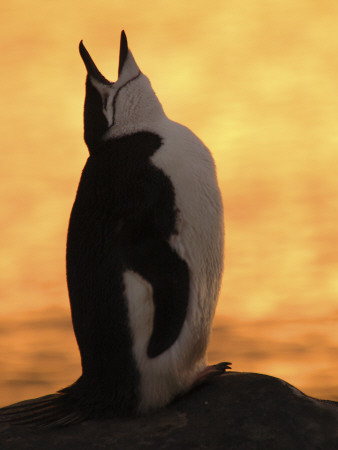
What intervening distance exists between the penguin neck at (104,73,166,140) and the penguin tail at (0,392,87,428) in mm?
1118

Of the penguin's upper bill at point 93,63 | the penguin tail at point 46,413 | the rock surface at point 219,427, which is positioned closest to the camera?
the rock surface at point 219,427

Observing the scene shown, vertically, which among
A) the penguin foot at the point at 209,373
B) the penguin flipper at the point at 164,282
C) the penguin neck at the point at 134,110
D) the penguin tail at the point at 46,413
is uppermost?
the penguin neck at the point at 134,110

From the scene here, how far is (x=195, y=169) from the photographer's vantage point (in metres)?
3.74

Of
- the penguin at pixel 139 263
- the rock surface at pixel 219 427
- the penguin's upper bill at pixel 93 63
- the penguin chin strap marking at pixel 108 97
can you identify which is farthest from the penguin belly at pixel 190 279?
the penguin's upper bill at pixel 93 63

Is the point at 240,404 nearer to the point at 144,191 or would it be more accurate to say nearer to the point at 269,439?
the point at 269,439

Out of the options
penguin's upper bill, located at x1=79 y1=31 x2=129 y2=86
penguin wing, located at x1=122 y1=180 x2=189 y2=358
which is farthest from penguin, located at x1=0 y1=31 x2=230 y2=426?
penguin's upper bill, located at x1=79 y1=31 x2=129 y2=86

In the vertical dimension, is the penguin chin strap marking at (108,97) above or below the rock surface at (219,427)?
above

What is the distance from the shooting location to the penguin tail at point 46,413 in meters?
3.81

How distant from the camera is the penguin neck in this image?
382 centimetres

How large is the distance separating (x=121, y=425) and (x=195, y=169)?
1.06 metres

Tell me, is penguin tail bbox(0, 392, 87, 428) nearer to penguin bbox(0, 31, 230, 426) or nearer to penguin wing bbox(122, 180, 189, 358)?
penguin bbox(0, 31, 230, 426)

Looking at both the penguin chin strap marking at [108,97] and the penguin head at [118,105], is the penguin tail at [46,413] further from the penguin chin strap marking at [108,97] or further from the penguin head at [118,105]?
the penguin chin strap marking at [108,97]

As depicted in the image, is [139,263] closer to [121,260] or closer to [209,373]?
[121,260]

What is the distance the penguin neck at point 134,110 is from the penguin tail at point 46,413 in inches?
44.0
